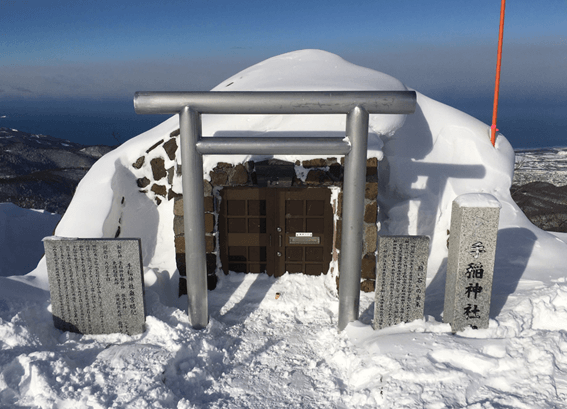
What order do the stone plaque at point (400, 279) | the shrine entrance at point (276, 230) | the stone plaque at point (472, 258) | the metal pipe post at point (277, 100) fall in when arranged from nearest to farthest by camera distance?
the stone plaque at point (472, 258) < the metal pipe post at point (277, 100) < the stone plaque at point (400, 279) < the shrine entrance at point (276, 230)

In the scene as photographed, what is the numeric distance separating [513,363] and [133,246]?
13.3ft

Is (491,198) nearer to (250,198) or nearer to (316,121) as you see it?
(316,121)

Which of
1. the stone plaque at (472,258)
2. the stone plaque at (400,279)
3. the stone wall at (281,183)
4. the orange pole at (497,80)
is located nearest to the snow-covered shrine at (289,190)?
the stone wall at (281,183)

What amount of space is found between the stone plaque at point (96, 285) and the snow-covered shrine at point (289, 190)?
1.00 meters

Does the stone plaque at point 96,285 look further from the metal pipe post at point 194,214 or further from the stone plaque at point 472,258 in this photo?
the stone plaque at point 472,258

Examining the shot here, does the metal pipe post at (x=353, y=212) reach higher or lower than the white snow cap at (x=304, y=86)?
lower

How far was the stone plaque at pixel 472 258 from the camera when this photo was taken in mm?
3867

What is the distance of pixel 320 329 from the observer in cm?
470

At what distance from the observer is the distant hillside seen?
15.3m

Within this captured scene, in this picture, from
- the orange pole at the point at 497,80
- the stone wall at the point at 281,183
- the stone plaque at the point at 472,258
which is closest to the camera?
the stone plaque at the point at 472,258

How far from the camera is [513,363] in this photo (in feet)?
11.1

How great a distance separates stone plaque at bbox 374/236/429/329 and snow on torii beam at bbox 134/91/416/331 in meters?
0.37

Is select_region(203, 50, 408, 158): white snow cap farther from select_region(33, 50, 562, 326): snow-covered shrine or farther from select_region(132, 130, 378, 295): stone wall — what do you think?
select_region(132, 130, 378, 295): stone wall

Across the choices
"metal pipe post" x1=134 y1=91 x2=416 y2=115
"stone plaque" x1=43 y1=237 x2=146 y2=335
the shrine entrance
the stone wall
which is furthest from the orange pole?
"stone plaque" x1=43 y1=237 x2=146 y2=335
